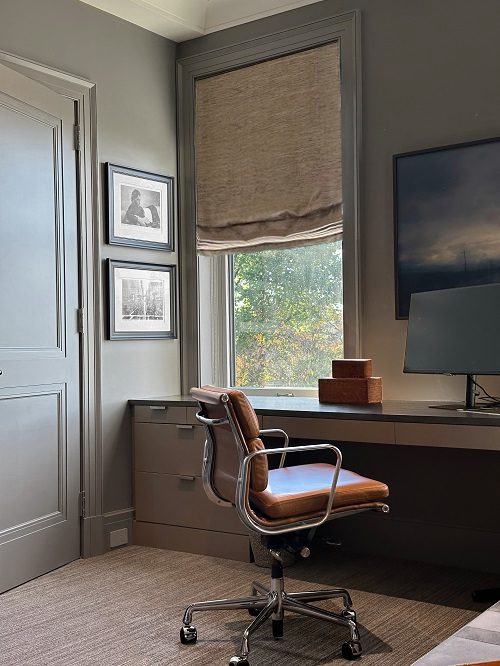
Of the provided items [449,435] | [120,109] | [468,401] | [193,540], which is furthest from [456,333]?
[120,109]

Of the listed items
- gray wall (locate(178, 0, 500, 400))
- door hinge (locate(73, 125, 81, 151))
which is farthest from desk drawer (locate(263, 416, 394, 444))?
door hinge (locate(73, 125, 81, 151))

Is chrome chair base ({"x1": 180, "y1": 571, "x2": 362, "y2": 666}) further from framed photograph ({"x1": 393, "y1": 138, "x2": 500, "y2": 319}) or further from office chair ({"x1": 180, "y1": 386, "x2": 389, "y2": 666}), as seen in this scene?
framed photograph ({"x1": 393, "y1": 138, "x2": 500, "y2": 319})

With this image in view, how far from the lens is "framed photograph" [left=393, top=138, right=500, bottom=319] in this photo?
145 inches

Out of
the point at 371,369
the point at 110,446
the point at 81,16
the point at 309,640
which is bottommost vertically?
the point at 309,640

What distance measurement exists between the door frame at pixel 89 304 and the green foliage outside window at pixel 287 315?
0.89 m

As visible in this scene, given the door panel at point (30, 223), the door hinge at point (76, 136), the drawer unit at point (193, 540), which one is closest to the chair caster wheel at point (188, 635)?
the drawer unit at point (193, 540)

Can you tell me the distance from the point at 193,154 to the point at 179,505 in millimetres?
1955

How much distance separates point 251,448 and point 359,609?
3.15ft

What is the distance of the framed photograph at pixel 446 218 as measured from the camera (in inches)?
145

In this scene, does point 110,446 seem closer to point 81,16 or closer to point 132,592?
point 132,592

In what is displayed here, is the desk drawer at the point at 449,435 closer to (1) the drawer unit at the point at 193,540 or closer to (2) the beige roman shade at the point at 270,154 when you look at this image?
(1) the drawer unit at the point at 193,540

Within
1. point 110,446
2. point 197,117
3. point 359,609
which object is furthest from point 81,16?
point 359,609

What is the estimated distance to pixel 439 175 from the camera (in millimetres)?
3846

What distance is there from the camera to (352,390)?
12.5 feet
